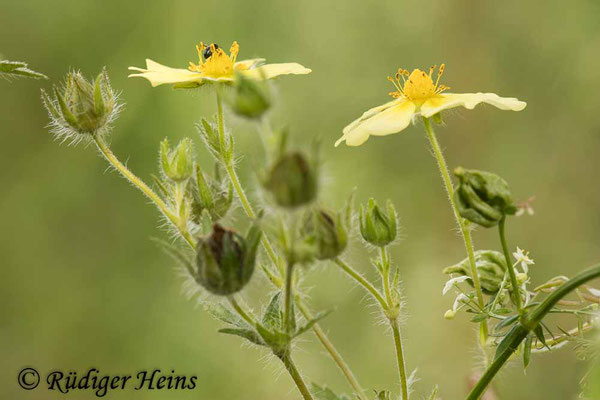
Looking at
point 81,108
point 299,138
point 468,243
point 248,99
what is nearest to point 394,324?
point 468,243

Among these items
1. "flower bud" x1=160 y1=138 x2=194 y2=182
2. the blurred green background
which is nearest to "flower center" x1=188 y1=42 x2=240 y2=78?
"flower bud" x1=160 y1=138 x2=194 y2=182

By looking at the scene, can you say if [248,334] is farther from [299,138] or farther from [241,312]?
[299,138]

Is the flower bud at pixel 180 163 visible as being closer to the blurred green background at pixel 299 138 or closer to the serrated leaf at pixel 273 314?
the serrated leaf at pixel 273 314

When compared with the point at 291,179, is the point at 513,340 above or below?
below

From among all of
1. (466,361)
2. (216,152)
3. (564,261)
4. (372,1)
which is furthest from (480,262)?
(372,1)

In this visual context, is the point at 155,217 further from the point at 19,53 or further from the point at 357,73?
the point at 357,73

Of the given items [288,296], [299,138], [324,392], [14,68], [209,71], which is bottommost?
[324,392]

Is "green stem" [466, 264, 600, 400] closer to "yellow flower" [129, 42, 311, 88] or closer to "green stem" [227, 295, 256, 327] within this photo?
"green stem" [227, 295, 256, 327]
